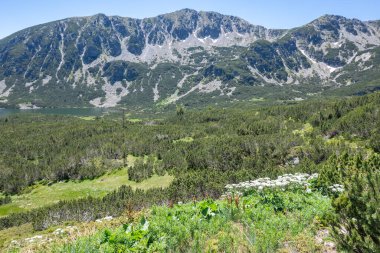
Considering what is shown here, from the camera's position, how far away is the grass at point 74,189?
6331cm

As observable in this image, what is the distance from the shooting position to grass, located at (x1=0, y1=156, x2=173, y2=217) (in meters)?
63.3

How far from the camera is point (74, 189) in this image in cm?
7156

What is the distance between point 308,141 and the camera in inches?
2884

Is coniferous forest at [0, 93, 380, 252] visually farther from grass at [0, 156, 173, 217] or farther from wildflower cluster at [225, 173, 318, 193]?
grass at [0, 156, 173, 217]

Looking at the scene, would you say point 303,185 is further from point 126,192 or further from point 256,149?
point 256,149

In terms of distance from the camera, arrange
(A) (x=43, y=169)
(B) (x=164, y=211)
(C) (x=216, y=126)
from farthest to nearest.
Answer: (C) (x=216, y=126) → (A) (x=43, y=169) → (B) (x=164, y=211)

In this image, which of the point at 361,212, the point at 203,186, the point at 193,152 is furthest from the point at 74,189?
the point at 361,212

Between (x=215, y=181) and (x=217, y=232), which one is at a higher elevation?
(x=217, y=232)

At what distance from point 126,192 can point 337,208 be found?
48.9 meters

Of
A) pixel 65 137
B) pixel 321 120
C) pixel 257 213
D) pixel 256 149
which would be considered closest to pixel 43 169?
pixel 65 137

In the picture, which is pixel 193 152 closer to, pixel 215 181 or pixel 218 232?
pixel 215 181

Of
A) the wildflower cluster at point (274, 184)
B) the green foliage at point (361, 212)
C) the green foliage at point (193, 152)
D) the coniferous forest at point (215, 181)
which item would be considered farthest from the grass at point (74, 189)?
the green foliage at point (361, 212)

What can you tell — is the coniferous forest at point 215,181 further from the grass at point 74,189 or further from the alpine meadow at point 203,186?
the grass at point 74,189

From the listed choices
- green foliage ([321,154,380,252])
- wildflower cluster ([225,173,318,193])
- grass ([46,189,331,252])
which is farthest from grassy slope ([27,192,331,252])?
wildflower cluster ([225,173,318,193])
